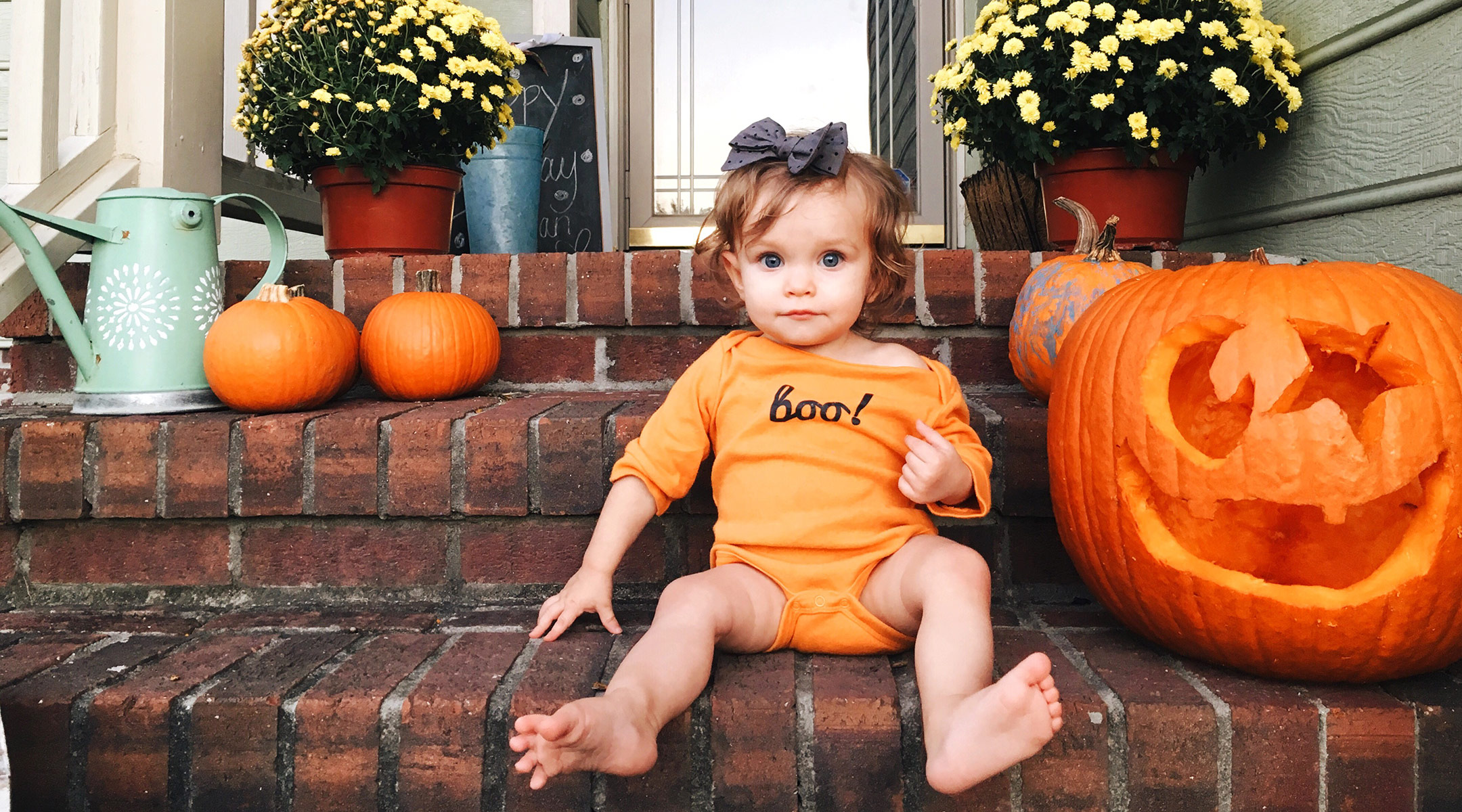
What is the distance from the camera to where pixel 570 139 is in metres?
3.21

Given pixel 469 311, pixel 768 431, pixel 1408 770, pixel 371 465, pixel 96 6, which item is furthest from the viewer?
pixel 96 6

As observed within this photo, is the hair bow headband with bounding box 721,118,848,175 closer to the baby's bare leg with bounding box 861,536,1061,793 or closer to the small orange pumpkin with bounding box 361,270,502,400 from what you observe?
the baby's bare leg with bounding box 861,536,1061,793

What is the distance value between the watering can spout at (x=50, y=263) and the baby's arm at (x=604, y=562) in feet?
3.48

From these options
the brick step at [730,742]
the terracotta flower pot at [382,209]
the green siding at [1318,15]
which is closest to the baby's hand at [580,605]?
the brick step at [730,742]

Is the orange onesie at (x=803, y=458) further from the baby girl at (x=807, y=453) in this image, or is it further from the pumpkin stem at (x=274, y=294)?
the pumpkin stem at (x=274, y=294)

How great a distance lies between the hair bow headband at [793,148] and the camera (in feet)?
4.03

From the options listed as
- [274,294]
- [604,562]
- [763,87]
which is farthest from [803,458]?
[763,87]

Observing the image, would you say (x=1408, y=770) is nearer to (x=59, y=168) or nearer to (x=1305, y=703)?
(x=1305, y=703)

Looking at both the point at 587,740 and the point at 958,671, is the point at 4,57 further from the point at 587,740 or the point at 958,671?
the point at 958,671

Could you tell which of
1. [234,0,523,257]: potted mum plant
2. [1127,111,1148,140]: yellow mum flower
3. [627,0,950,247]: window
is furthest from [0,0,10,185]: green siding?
[1127,111,1148,140]: yellow mum flower

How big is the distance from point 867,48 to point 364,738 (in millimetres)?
3763

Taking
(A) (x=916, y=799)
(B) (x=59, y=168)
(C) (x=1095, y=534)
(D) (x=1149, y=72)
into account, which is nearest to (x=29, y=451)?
(B) (x=59, y=168)

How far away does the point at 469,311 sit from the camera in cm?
176

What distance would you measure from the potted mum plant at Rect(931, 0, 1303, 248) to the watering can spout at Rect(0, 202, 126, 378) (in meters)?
1.97
